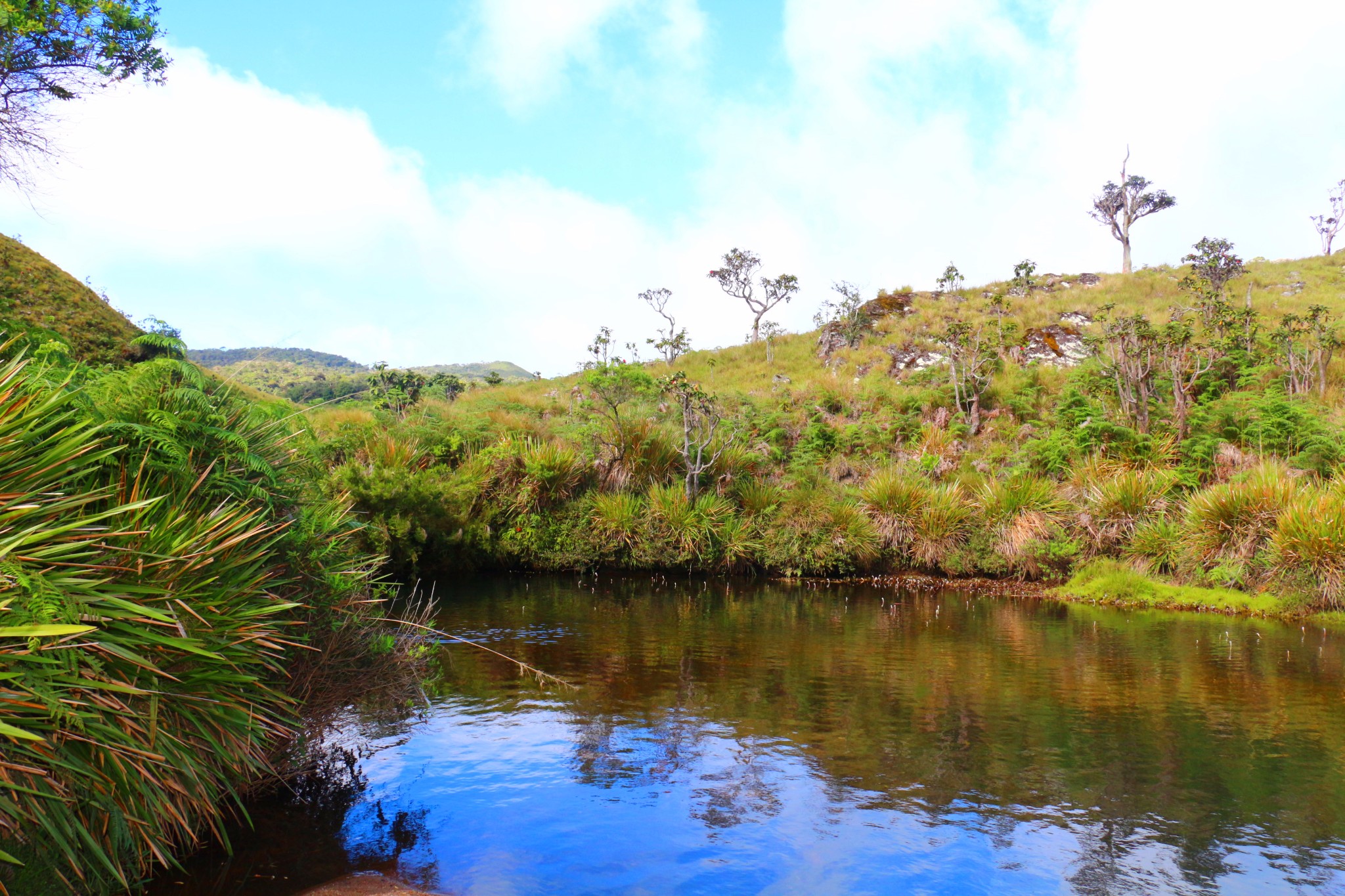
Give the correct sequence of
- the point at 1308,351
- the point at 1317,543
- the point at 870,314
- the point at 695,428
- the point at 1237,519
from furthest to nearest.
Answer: the point at 870,314 < the point at 695,428 < the point at 1308,351 < the point at 1237,519 < the point at 1317,543

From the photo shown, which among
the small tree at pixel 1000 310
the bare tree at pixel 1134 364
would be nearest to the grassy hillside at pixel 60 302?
the bare tree at pixel 1134 364

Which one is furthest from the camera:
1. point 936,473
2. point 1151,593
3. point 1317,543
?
point 936,473

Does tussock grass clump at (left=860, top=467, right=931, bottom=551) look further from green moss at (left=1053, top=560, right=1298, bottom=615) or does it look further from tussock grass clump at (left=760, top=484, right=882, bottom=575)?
green moss at (left=1053, top=560, right=1298, bottom=615)

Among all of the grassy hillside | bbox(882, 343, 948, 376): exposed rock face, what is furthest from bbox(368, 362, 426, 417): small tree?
bbox(882, 343, 948, 376): exposed rock face

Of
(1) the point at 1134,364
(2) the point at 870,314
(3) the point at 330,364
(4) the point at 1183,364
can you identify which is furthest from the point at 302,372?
(3) the point at 330,364

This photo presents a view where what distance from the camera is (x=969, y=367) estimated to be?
30203 mm

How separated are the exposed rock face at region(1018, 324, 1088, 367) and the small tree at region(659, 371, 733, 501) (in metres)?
15.3

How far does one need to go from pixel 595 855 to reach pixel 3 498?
473cm

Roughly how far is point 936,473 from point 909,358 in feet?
40.9

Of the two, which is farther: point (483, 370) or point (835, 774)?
point (483, 370)

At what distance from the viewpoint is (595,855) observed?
637 centimetres

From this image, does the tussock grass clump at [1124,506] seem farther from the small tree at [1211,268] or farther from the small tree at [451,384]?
the small tree at [451,384]

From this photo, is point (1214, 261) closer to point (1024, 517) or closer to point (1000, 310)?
point (1000, 310)

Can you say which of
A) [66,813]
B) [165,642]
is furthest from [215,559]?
[66,813]
